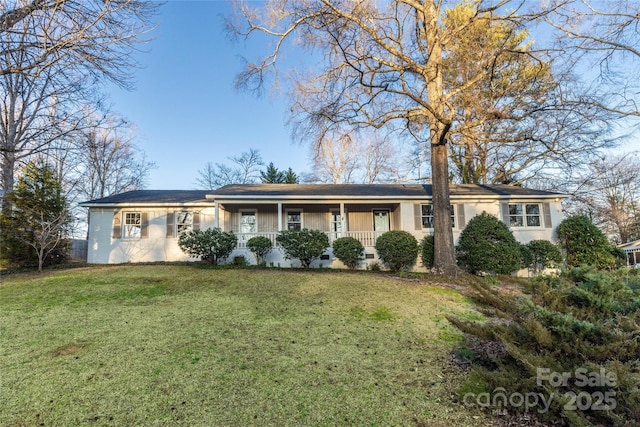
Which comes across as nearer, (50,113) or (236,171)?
(50,113)

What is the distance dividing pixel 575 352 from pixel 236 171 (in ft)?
104

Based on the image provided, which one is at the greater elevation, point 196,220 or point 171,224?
point 196,220

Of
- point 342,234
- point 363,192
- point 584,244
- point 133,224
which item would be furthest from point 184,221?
point 584,244

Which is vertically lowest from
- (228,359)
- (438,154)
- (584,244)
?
(228,359)

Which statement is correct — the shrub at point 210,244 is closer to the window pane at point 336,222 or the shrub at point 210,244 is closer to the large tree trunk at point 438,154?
the window pane at point 336,222

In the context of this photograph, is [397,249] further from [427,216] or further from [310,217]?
[310,217]

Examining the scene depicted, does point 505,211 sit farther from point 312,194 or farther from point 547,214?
point 312,194

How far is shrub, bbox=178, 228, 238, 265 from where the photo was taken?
11.4 metres

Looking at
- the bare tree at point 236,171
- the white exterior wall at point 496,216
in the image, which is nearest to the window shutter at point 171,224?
the white exterior wall at point 496,216

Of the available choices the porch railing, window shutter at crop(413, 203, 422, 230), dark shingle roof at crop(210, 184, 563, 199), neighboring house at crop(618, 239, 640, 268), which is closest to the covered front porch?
dark shingle roof at crop(210, 184, 563, 199)

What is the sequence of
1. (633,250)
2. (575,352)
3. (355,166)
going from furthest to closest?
(355,166)
(633,250)
(575,352)

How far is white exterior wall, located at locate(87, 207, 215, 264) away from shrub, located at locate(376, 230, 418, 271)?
7.83 meters

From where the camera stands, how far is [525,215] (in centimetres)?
1409

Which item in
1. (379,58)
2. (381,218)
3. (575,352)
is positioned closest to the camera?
(575,352)
